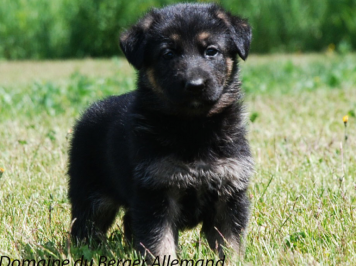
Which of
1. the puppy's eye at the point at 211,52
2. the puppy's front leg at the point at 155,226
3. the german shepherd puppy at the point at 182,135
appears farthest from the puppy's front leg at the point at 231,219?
the puppy's eye at the point at 211,52

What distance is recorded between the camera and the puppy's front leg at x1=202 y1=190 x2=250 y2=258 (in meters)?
3.45

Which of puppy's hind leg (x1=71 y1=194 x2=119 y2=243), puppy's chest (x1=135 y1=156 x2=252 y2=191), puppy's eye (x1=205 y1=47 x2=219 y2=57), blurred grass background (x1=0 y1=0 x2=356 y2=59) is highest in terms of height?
puppy's eye (x1=205 y1=47 x2=219 y2=57)

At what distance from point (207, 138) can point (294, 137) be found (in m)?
2.61

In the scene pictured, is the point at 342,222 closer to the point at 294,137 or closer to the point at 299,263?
the point at 299,263

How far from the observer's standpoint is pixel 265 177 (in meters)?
4.68

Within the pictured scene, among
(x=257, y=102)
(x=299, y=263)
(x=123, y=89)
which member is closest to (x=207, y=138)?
(x=299, y=263)

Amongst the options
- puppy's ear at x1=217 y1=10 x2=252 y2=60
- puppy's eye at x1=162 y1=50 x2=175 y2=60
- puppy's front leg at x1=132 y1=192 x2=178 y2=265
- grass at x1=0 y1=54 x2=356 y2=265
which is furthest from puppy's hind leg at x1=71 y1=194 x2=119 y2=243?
puppy's ear at x1=217 y1=10 x2=252 y2=60

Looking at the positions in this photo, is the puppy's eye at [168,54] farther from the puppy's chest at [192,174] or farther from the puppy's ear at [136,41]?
the puppy's chest at [192,174]

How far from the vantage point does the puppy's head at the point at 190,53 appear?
3.38m

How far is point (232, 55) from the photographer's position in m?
3.74

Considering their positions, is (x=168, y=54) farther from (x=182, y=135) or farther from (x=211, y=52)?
(x=182, y=135)

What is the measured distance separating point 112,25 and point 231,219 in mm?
13847

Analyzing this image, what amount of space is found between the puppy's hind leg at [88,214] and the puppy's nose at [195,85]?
113cm

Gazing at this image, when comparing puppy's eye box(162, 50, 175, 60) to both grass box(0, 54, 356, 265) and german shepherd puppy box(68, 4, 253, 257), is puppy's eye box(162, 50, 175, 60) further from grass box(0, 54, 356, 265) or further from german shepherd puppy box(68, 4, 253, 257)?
grass box(0, 54, 356, 265)
